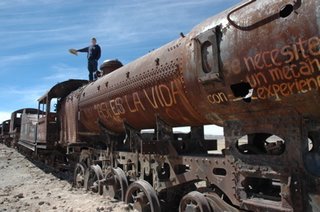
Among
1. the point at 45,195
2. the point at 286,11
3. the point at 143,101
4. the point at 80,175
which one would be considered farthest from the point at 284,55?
the point at 80,175

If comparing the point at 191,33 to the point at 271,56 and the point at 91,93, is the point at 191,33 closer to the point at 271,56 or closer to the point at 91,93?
the point at 271,56

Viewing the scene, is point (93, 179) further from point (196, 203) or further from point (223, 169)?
point (223, 169)

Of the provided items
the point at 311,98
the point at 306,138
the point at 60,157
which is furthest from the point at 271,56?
the point at 60,157

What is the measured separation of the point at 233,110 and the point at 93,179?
636 centimetres

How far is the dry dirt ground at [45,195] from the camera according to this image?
805 centimetres

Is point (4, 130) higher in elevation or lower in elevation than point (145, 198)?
higher

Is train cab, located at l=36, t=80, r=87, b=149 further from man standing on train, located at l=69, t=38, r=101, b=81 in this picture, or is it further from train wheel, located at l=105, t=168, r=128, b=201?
train wheel, located at l=105, t=168, r=128, b=201

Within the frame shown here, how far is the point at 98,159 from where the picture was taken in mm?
9711

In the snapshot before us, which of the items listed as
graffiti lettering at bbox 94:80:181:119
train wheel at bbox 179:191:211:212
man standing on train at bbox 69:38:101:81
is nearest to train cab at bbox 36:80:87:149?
man standing on train at bbox 69:38:101:81

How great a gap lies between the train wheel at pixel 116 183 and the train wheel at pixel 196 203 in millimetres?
2887

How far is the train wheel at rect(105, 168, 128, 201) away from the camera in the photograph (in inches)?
311

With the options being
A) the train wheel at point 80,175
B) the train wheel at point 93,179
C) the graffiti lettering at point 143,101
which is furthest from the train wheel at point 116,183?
the train wheel at point 80,175

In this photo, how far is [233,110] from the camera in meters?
4.49

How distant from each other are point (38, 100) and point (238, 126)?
1156 centimetres
